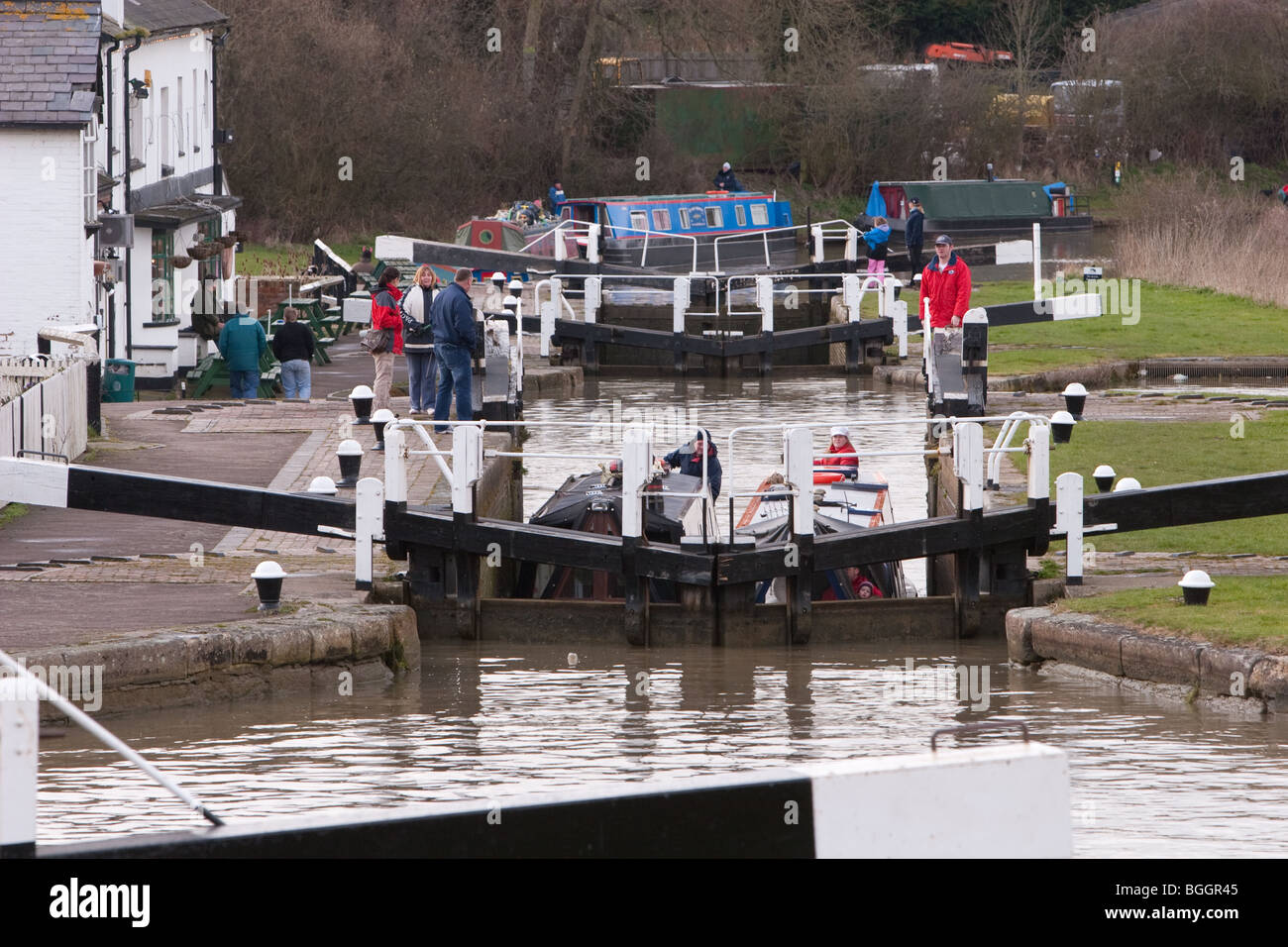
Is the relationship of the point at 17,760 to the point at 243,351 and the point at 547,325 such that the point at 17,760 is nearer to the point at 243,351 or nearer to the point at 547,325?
the point at 243,351

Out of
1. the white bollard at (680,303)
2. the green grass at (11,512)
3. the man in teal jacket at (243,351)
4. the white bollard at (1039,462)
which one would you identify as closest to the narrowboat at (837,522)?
the white bollard at (1039,462)

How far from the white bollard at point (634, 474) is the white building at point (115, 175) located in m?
11.5

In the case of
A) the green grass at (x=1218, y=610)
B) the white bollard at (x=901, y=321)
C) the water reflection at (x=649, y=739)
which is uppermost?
the white bollard at (x=901, y=321)

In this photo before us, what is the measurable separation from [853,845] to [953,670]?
8039 millimetres

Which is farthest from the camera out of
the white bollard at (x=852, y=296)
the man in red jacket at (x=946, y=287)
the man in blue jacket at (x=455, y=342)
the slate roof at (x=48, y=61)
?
the white bollard at (x=852, y=296)

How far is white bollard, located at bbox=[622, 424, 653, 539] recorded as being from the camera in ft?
39.3

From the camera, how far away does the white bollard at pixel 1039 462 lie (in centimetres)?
1238

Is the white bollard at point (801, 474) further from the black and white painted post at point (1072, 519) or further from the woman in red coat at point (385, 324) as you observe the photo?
the woman in red coat at point (385, 324)

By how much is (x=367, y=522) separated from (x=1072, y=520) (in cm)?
470

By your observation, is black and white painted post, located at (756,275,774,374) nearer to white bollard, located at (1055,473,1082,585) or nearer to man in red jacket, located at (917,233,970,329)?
man in red jacket, located at (917,233,970,329)

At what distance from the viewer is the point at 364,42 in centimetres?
4522

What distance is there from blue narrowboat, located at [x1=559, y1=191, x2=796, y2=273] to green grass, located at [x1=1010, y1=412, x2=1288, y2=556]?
1816 cm

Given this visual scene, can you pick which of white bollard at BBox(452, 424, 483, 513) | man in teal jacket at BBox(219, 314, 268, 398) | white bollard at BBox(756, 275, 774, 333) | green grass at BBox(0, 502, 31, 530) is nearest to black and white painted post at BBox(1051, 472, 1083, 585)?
white bollard at BBox(452, 424, 483, 513)
